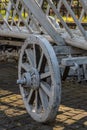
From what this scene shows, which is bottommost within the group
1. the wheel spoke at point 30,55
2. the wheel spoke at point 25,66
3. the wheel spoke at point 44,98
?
the wheel spoke at point 44,98

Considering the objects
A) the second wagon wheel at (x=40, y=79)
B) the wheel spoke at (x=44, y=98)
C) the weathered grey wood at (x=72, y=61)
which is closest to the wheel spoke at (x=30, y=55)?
the second wagon wheel at (x=40, y=79)

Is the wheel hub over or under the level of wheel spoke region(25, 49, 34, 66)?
under

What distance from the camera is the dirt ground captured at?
5117 mm

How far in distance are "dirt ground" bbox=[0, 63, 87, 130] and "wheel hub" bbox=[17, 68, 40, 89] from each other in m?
0.45

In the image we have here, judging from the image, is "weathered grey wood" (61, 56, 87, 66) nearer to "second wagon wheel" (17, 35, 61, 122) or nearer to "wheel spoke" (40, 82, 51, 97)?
"second wagon wheel" (17, 35, 61, 122)

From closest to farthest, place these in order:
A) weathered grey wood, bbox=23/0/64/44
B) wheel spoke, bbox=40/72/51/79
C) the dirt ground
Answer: wheel spoke, bbox=40/72/51/79, the dirt ground, weathered grey wood, bbox=23/0/64/44

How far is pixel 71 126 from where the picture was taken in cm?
509

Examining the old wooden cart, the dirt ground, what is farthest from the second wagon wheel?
the dirt ground

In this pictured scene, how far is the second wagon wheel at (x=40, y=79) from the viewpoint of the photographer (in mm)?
4797

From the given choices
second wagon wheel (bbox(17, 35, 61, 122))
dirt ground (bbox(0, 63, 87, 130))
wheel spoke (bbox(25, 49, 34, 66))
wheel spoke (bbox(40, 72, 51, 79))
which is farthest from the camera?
wheel spoke (bbox(25, 49, 34, 66))

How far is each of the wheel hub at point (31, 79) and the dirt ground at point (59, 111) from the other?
0.45 meters

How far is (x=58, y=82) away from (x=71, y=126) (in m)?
0.63

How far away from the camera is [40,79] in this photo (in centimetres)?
513

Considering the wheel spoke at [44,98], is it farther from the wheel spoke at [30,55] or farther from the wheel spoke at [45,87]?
the wheel spoke at [30,55]
